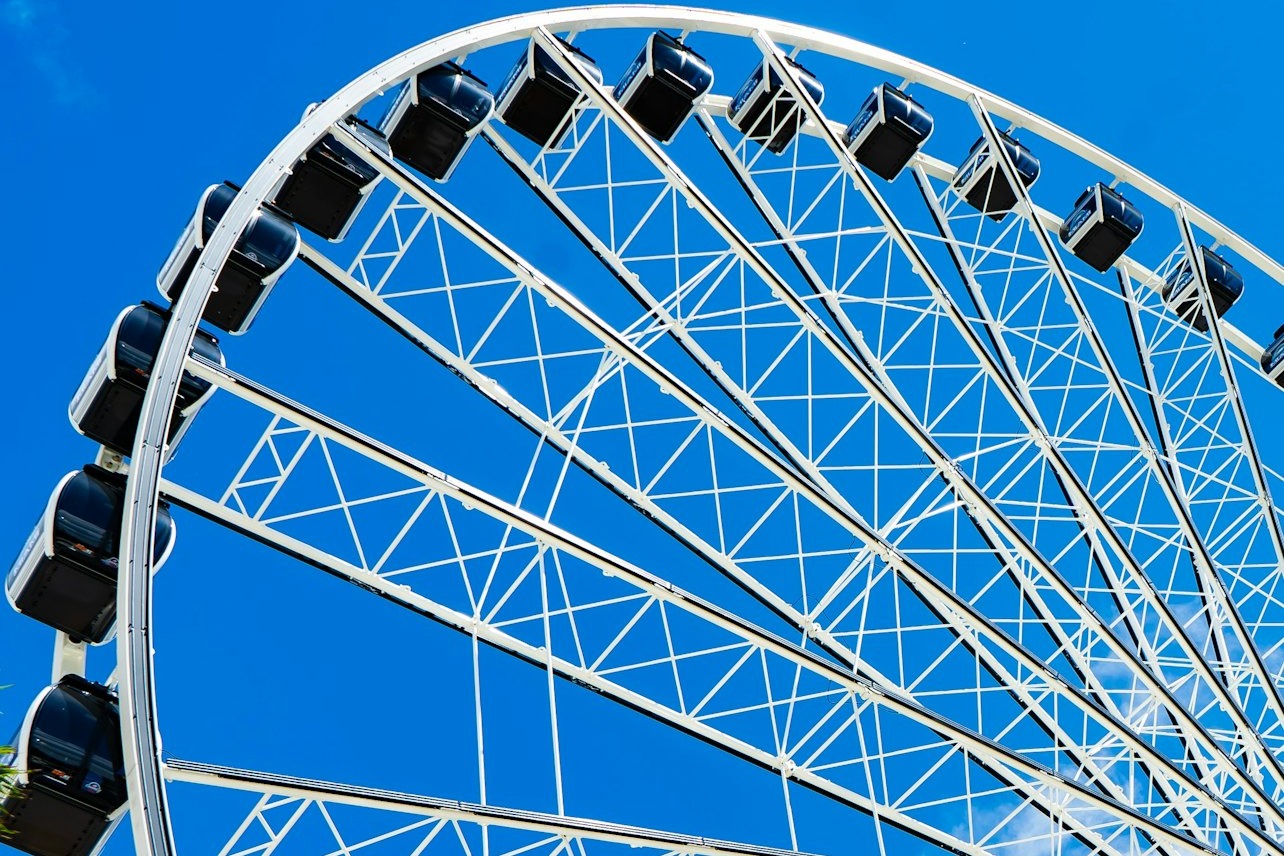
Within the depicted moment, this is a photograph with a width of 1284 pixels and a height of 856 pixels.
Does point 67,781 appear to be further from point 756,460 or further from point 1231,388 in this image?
point 1231,388

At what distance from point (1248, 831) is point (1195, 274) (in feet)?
30.5

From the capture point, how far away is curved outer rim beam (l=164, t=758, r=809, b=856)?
1267cm

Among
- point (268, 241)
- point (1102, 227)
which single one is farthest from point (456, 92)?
point (1102, 227)

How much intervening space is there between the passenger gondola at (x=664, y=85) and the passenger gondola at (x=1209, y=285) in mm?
Result: 8923

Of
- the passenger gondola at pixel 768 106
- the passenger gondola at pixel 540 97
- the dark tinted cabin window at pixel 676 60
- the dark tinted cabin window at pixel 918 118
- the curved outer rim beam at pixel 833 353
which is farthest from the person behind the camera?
the dark tinted cabin window at pixel 918 118

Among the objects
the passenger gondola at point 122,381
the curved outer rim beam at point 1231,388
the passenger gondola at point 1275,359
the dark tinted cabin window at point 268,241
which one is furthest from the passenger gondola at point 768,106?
the passenger gondola at point 1275,359

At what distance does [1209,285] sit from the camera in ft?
82.2

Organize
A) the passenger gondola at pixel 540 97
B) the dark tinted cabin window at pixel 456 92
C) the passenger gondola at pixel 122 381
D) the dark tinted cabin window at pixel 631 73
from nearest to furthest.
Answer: the passenger gondola at pixel 122 381
the dark tinted cabin window at pixel 456 92
the passenger gondola at pixel 540 97
the dark tinted cabin window at pixel 631 73

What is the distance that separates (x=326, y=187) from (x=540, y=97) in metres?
3.29

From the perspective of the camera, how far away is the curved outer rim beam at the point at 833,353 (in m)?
17.3

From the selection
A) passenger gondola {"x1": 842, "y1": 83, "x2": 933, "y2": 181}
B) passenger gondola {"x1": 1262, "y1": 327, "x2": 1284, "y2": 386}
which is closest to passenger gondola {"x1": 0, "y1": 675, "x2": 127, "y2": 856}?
passenger gondola {"x1": 842, "y1": 83, "x2": 933, "y2": 181}

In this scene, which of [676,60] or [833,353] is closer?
[833,353]

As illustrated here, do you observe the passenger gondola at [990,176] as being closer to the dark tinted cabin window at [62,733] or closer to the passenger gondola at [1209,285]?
the passenger gondola at [1209,285]

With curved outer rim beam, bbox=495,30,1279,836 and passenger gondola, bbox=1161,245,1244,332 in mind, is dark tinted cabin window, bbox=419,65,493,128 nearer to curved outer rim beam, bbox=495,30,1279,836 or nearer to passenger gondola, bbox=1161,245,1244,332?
curved outer rim beam, bbox=495,30,1279,836
